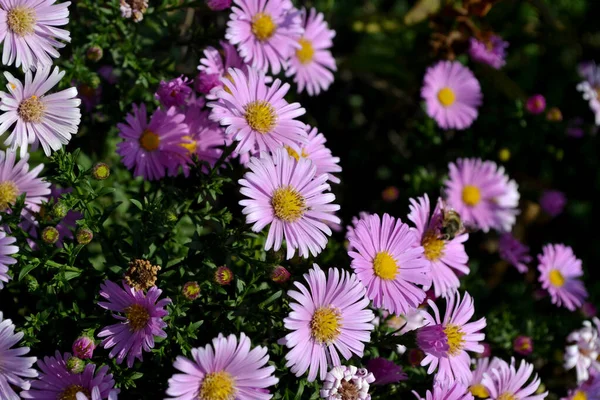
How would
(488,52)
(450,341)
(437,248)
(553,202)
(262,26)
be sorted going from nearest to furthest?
(450,341), (437,248), (262,26), (488,52), (553,202)

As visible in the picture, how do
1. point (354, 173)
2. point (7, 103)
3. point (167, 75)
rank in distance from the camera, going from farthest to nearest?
point (354, 173), point (167, 75), point (7, 103)

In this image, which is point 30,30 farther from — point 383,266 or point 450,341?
point 450,341

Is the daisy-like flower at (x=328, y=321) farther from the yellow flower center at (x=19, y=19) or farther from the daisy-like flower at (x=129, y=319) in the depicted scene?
the yellow flower center at (x=19, y=19)

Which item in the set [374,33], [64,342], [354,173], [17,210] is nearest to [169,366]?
[64,342]

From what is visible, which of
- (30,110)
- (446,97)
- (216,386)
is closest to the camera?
(216,386)

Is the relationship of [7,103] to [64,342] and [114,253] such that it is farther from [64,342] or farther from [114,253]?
[64,342]

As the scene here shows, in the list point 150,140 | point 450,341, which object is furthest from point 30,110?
point 450,341

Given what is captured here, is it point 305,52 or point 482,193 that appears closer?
point 305,52
